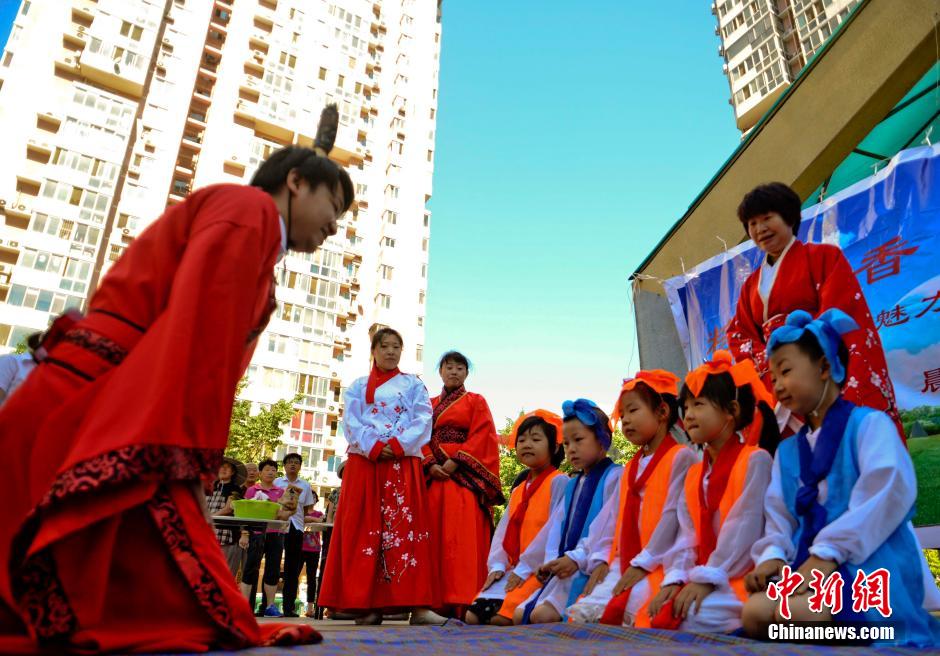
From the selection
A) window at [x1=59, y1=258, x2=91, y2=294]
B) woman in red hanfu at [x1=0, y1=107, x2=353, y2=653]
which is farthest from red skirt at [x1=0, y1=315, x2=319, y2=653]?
window at [x1=59, y1=258, x2=91, y2=294]

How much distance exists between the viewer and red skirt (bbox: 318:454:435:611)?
13.1 feet

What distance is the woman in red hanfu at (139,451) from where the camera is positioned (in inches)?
49.3

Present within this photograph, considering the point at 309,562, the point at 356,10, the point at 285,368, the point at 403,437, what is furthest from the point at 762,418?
the point at 356,10

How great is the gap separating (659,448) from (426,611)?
202cm

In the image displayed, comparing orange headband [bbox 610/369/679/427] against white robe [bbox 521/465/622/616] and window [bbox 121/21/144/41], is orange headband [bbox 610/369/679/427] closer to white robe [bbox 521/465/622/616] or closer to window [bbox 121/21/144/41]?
white robe [bbox 521/465/622/616]

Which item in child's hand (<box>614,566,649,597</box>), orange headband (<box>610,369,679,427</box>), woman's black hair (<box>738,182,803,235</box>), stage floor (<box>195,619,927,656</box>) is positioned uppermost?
woman's black hair (<box>738,182,803,235</box>)

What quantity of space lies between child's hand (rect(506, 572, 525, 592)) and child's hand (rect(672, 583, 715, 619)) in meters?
1.27

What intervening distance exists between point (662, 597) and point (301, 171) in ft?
6.46

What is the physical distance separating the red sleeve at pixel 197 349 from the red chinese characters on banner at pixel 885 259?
4.15 m

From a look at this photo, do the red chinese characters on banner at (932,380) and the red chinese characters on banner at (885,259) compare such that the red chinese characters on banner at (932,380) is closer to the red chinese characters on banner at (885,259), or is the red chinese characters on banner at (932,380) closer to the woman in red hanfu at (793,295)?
the red chinese characters on banner at (885,259)

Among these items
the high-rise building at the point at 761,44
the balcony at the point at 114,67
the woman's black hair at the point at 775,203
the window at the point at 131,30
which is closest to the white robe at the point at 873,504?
the woman's black hair at the point at 775,203

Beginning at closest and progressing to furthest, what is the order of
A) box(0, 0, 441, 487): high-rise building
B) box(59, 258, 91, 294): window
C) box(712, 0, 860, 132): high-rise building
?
box(59, 258, 91, 294): window < box(0, 0, 441, 487): high-rise building < box(712, 0, 860, 132): high-rise building

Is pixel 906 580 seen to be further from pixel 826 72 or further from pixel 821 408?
pixel 826 72

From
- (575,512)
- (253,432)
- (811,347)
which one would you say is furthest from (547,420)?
(253,432)
